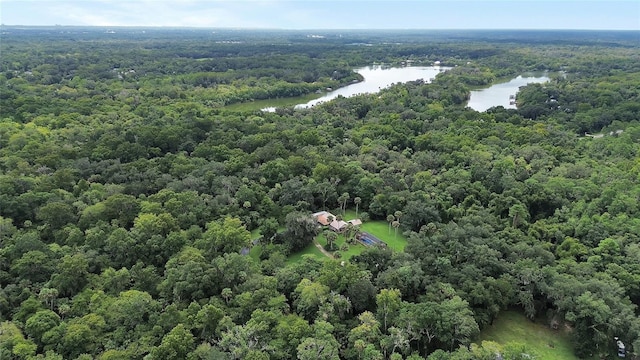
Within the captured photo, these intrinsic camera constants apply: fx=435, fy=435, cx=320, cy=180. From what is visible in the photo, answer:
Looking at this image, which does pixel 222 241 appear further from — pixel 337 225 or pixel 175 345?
pixel 337 225

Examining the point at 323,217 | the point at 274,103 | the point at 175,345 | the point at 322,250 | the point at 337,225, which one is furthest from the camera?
the point at 274,103

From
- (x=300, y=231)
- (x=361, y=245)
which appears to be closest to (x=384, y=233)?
(x=361, y=245)

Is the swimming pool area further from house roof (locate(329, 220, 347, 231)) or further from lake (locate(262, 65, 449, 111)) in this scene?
lake (locate(262, 65, 449, 111))

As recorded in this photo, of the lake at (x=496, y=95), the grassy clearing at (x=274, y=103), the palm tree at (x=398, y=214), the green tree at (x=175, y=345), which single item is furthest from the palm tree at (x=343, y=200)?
the lake at (x=496, y=95)

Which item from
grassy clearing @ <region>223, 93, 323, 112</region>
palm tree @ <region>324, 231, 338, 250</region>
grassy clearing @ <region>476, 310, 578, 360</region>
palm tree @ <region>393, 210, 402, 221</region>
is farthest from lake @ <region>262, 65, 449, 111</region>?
grassy clearing @ <region>476, 310, 578, 360</region>

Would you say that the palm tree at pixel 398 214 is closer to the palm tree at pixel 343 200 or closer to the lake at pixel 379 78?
the palm tree at pixel 343 200

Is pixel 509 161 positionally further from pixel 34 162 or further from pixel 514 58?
pixel 514 58
